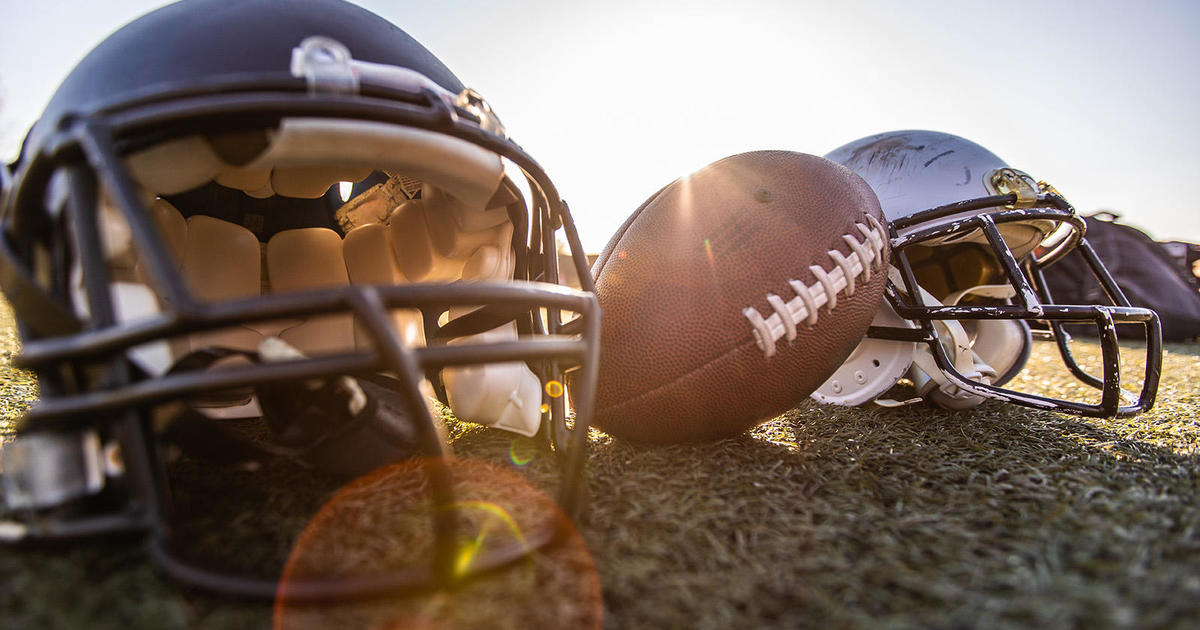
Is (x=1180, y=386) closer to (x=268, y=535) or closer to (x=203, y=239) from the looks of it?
(x=268, y=535)

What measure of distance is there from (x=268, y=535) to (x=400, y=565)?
0.21 metres

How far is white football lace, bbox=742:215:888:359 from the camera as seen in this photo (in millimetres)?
958

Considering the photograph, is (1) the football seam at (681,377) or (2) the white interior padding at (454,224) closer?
(1) the football seam at (681,377)

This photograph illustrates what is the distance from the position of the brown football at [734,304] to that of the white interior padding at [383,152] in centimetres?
35

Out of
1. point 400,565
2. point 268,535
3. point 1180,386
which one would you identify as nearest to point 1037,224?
point 1180,386

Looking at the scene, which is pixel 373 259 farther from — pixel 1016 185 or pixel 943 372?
pixel 1016 185

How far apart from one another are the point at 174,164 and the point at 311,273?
57 cm

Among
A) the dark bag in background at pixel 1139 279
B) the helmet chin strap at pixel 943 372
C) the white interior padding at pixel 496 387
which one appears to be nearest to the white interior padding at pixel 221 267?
the white interior padding at pixel 496 387

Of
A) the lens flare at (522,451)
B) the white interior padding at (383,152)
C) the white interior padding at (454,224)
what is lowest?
the lens flare at (522,451)

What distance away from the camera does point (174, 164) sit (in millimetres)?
746

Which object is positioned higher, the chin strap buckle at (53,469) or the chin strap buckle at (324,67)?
the chin strap buckle at (324,67)

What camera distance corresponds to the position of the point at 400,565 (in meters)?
0.66

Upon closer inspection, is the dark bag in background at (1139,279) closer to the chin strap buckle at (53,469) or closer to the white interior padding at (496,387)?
the white interior padding at (496,387)

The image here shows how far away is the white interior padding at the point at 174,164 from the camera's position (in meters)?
0.72
